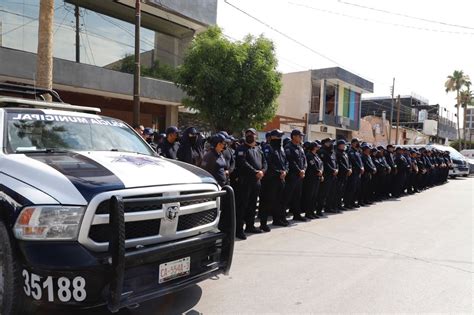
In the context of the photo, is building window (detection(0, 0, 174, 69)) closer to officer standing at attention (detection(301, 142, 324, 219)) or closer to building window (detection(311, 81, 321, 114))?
officer standing at attention (detection(301, 142, 324, 219))

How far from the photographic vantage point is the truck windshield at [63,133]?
420 cm

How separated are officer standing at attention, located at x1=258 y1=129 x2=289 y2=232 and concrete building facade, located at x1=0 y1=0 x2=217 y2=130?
8.42 m

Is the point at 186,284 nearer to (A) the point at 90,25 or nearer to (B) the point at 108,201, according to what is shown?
(B) the point at 108,201

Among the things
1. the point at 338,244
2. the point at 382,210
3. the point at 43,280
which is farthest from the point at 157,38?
the point at 43,280

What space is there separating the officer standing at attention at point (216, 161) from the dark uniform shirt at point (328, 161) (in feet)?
12.9

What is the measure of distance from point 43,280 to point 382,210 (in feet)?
31.8

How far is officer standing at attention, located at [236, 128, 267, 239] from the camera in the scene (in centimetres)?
738

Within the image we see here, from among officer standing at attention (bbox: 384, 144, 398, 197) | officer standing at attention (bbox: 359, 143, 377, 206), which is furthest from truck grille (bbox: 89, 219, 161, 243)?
officer standing at attention (bbox: 384, 144, 398, 197)

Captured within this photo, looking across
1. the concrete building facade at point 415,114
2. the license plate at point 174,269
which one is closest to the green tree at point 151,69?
the license plate at point 174,269

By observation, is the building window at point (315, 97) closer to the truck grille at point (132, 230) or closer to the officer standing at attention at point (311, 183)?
the officer standing at attention at point (311, 183)

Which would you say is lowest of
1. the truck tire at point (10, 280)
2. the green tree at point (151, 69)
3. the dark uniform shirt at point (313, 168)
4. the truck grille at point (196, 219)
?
the truck tire at point (10, 280)

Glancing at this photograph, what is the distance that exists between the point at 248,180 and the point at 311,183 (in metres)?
2.49

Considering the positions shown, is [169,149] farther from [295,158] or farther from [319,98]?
[319,98]

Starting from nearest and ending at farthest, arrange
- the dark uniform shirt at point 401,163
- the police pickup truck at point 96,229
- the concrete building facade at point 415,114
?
the police pickup truck at point 96,229
the dark uniform shirt at point 401,163
the concrete building facade at point 415,114
